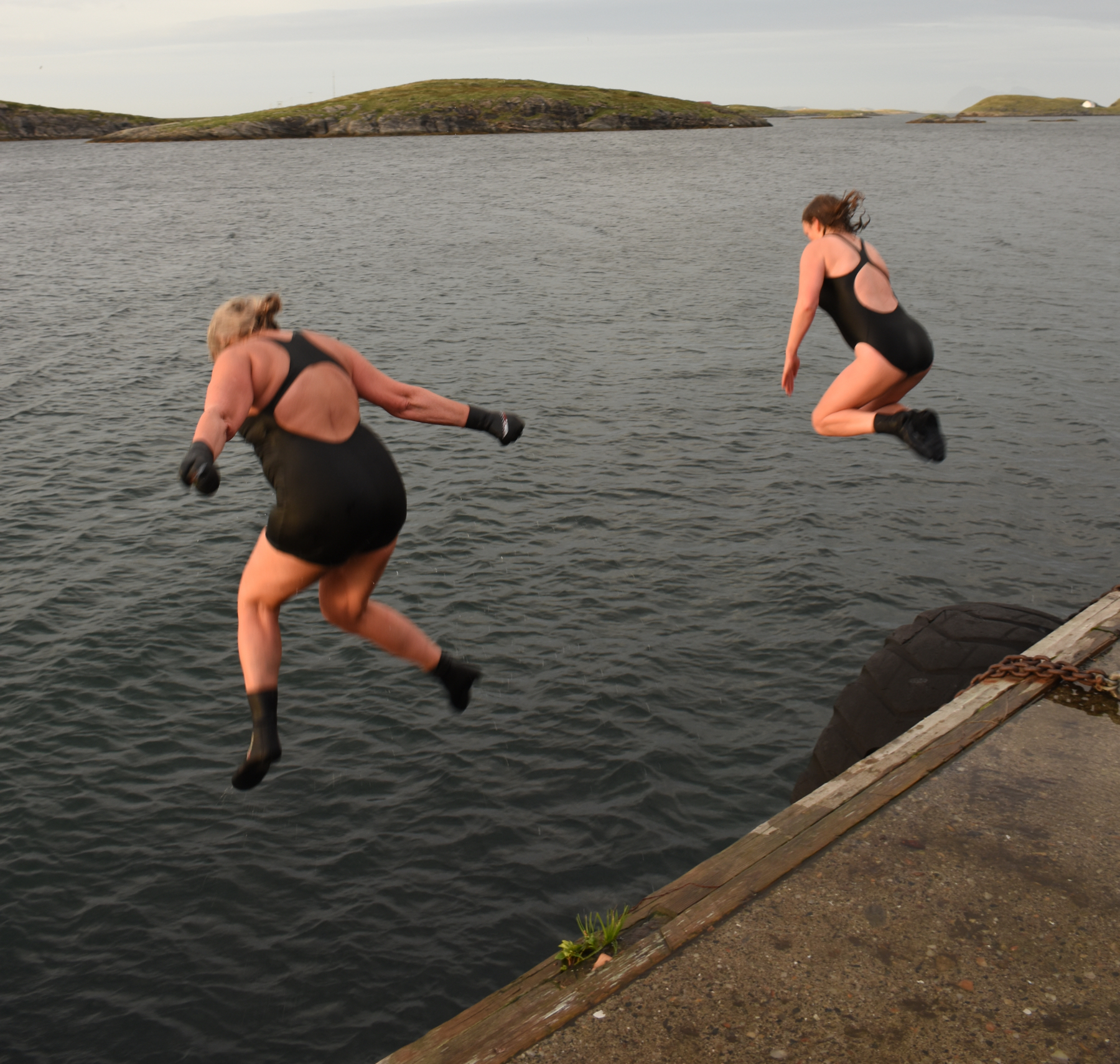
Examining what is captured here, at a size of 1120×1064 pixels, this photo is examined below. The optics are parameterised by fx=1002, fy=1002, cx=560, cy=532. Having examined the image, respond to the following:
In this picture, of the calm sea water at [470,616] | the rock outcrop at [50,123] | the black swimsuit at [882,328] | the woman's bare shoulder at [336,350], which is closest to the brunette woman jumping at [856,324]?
the black swimsuit at [882,328]

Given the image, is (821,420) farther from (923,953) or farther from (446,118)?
(446,118)

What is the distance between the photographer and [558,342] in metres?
27.1

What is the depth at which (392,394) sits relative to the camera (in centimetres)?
517

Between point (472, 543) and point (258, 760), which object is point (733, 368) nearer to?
point (472, 543)

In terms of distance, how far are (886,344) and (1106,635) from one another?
7.94 feet

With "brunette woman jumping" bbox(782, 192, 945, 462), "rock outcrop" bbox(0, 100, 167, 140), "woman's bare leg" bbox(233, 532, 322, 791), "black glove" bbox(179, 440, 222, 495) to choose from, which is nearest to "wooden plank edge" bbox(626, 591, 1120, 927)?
"brunette woman jumping" bbox(782, 192, 945, 462)

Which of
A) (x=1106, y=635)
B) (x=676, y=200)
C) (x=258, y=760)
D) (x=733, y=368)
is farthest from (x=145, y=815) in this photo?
(x=676, y=200)

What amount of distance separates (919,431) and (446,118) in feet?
536

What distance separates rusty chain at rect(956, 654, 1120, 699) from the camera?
19.7 ft

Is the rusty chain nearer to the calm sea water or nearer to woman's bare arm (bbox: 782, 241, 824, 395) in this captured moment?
woman's bare arm (bbox: 782, 241, 824, 395)

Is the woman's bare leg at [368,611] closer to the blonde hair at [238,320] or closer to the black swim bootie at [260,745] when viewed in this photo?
the black swim bootie at [260,745]

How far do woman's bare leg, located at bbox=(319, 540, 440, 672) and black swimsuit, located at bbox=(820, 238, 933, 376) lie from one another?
11.9 ft

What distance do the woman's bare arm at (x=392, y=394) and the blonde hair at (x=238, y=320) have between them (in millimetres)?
235

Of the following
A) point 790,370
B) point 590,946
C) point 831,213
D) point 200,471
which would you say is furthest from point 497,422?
point 831,213
